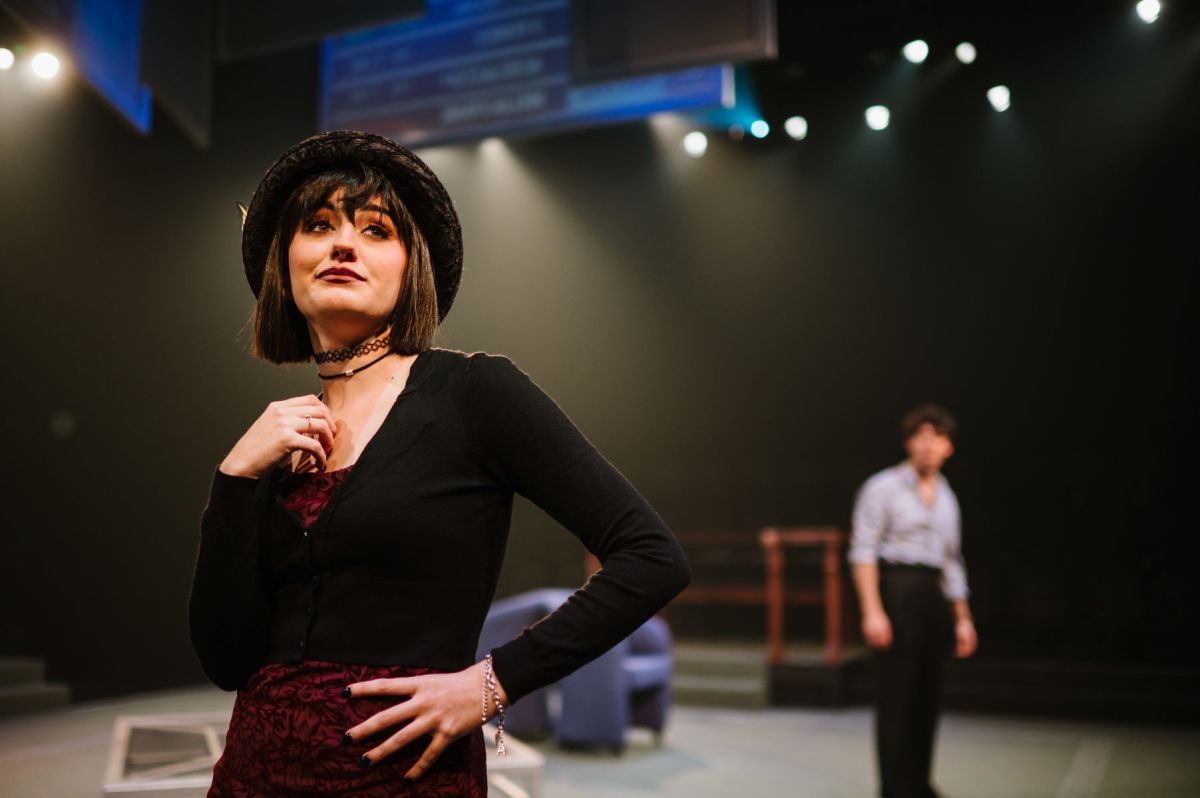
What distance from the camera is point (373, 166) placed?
1126mm

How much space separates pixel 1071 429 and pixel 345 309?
724 centimetres

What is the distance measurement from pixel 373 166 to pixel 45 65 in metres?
4.96

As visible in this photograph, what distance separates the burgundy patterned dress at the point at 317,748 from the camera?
0.94m

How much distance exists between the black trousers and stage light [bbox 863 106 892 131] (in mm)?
4684

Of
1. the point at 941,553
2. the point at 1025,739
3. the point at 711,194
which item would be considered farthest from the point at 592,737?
Answer: the point at 711,194

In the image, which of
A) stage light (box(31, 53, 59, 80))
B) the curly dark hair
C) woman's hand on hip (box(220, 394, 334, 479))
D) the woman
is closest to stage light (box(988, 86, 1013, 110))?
the curly dark hair

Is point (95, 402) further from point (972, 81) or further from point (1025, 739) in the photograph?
point (972, 81)

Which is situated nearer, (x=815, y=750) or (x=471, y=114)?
(x=471, y=114)

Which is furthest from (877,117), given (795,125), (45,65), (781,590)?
(45,65)

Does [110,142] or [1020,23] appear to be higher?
[1020,23]

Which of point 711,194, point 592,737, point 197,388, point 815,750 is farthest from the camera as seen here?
point 711,194

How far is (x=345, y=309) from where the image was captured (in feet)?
3.51

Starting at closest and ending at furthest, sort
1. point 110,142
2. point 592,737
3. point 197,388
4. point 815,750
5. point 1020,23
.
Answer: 1. point 197,388
2. point 592,737
3. point 815,750
4. point 110,142
5. point 1020,23

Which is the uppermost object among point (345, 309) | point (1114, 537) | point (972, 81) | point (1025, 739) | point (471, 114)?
point (972, 81)
